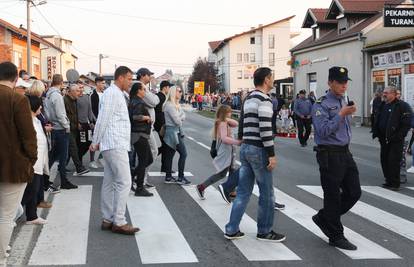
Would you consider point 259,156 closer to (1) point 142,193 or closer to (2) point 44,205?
(1) point 142,193

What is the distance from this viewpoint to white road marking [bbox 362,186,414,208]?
27.7ft

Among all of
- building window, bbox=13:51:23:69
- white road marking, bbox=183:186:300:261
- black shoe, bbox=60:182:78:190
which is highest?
building window, bbox=13:51:23:69

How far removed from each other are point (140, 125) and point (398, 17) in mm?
15749

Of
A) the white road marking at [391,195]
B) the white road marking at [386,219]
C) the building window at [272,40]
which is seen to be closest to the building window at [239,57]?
the building window at [272,40]

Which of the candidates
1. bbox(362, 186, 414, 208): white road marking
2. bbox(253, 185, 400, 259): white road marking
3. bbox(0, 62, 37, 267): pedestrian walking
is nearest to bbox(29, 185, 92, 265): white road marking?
bbox(0, 62, 37, 267): pedestrian walking

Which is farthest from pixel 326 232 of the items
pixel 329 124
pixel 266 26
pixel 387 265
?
pixel 266 26

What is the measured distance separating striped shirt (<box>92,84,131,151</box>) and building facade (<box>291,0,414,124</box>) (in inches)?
809

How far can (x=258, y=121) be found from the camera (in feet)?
18.5

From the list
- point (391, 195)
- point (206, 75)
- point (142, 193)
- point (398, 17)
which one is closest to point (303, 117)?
point (398, 17)

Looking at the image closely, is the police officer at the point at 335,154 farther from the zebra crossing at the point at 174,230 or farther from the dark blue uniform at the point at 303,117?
the dark blue uniform at the point at 303,117

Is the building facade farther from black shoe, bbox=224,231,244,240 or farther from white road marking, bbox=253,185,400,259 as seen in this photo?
black shoe, bbox=224,231,244,240

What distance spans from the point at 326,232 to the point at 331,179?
63 cm

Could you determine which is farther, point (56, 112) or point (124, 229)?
point (56, 112)

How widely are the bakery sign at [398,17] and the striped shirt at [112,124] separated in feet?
56.3
